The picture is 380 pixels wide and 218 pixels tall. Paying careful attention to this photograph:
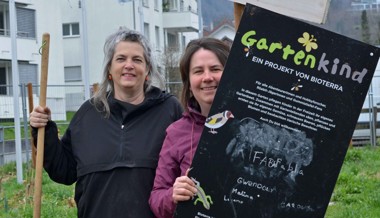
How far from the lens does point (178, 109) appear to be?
4004mm

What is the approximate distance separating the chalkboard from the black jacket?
2.22ft

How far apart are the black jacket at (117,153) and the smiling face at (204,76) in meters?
0.51

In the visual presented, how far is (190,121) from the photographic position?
350 centimetres

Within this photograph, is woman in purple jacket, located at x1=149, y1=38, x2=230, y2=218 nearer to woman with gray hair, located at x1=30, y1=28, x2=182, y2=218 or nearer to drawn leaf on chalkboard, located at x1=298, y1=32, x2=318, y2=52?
woman with gray hair, located at x1=30, y1=28, x2=182, y2=218

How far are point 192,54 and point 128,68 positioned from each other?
1.64 ft

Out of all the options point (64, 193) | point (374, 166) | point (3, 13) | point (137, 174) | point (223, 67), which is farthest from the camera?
point (3, 13)

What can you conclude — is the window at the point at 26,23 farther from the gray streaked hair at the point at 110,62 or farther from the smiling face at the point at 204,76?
the smiling face at the point at 204,76

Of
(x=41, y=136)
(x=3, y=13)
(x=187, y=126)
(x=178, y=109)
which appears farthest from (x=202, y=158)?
(x=3, y=13)

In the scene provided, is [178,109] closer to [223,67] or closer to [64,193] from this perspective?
[223,67]

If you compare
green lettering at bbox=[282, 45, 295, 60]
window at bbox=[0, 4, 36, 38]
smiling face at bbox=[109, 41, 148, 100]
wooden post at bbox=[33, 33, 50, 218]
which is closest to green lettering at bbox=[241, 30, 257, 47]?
green lettering at bbox=[282, 45, 295, 60]

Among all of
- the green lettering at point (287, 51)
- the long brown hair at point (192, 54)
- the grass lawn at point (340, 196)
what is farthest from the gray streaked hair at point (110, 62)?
the grass lawn at point (340, 196)

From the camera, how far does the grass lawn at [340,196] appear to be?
7.92 m

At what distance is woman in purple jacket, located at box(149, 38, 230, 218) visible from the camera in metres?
3.36

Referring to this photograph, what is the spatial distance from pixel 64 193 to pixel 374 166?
4912mm
